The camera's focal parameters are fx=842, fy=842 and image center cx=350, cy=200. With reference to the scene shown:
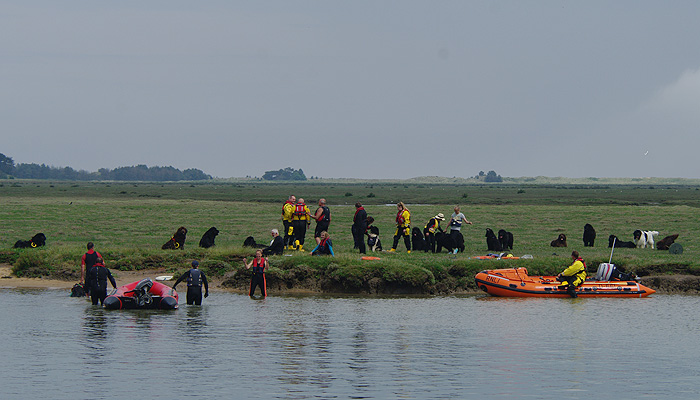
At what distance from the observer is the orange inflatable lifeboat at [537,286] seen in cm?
2555

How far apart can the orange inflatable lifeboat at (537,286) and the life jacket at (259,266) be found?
21.7ft

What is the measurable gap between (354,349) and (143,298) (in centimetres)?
777

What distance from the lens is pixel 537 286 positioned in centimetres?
2588

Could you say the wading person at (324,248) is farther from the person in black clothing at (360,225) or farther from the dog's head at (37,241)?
the dog's head at (37,241)

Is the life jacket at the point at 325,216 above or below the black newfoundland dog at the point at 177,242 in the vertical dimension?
above

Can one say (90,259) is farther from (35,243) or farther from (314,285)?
(35,243)

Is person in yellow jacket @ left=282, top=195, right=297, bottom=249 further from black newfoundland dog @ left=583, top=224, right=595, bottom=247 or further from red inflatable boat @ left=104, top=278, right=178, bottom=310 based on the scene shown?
black newfoundland dog @ left=583, top=224, right=595, bottom=247

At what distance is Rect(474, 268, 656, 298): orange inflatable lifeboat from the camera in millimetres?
25547

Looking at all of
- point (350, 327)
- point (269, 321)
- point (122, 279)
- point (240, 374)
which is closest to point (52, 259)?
point (122, 279)

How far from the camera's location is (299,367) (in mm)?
16703

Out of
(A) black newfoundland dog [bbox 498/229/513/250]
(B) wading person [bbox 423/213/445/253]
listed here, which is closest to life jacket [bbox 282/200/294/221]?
(B) wading person [bbox 423/213/445/253]

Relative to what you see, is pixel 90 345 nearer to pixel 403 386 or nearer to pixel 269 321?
pixel 269 321

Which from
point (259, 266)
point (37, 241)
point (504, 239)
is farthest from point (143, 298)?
point (504, 239)

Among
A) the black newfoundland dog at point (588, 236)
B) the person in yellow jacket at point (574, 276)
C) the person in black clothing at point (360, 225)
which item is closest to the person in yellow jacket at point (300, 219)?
the person in black clothing at point (360, 225)
